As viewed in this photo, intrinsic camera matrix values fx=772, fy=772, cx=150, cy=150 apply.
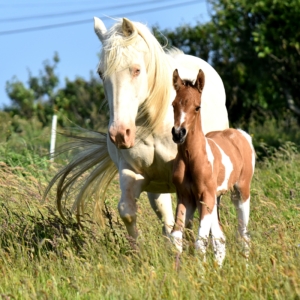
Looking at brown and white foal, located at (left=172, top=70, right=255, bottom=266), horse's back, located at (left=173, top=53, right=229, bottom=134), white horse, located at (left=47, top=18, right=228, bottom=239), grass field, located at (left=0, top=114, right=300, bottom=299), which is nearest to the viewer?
grass field, located at (left=0, top=114, right=300, bottom=299)

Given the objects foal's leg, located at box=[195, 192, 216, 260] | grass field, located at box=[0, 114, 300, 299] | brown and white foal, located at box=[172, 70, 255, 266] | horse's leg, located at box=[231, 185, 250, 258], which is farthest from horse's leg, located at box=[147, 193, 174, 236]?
foal's leg, located at box=[195, 192, 216, 260]

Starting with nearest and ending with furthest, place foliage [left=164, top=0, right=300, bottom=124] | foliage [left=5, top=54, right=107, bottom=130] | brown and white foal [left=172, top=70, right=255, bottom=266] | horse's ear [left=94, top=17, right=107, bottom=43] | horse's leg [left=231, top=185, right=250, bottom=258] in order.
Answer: brown and white foal [left=172, top=70, right=255, bottom=266] → horse's ear [left=94, top=17, right=107, bottom=43] → horse's leg [left=231, top=185, right=250, bottom=258] → foliage [left=164, top=0, right=300, bottom=124] → foliage [left=5, top=54, right=107, bottom=130]

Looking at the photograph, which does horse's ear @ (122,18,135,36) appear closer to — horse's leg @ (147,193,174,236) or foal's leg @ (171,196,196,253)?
foal's leg @ (171,196,196,253)

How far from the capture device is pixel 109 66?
546 centimetres

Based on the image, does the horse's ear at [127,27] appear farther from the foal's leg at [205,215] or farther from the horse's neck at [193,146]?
the foal's leg at [205,215]

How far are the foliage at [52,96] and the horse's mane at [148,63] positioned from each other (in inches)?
739

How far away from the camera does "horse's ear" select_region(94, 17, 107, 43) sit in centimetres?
593

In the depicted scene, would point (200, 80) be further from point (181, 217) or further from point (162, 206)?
point (162, 206)

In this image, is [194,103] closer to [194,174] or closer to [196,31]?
[194,174]

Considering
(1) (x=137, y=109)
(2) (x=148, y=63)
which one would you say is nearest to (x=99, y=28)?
(2) (x=148, y=63)

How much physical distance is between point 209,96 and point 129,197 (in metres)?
1.50

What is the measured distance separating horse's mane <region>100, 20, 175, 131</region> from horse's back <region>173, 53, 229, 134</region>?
2.00 ft

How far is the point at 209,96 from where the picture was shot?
6.88 metres

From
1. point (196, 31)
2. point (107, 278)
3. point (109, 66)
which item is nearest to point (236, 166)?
point (109, 66)
